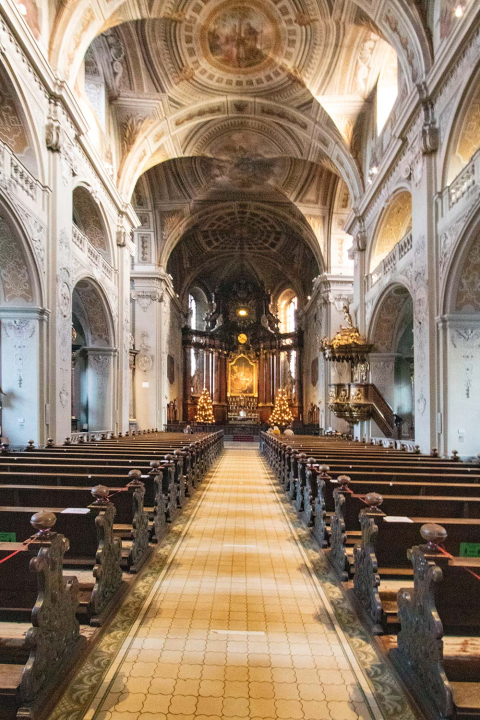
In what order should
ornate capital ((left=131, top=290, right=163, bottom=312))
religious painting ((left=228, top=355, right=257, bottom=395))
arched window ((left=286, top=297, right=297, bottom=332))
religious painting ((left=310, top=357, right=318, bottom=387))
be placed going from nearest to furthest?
ornate capital ((left=131, top=290, right=163, bottom=312)) → religious painting ((left=310, top=357, right=318, bottom=387)) → arched window ((left=286, top=297, right=297, bottom=332)) → religious painting ((left=228, top=355, right=257, bottom=395))

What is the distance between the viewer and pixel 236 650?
125 inches

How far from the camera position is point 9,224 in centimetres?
893

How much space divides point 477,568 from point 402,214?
1348 cm

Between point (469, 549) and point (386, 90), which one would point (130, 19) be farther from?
point (469, 549)

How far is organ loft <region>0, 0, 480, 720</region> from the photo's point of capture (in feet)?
9.09

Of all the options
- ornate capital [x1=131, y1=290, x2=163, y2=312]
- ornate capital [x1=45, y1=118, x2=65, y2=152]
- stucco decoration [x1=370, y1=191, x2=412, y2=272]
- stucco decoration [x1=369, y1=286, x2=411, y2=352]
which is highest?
ornate capital [x1=45, y1=118, x2=65, y2=152]

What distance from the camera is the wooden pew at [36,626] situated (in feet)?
7.70

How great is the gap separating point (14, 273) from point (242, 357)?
23.5m

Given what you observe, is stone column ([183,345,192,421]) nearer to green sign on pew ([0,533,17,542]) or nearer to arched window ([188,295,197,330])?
arched window ([188,295,197,330])

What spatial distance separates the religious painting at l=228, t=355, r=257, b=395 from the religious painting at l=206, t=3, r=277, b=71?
64.0ft

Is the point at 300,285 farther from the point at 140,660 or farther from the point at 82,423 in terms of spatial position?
the point at 140,660

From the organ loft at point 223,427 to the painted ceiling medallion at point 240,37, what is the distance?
0.20ft

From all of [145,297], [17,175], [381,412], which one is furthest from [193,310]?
[17,175]

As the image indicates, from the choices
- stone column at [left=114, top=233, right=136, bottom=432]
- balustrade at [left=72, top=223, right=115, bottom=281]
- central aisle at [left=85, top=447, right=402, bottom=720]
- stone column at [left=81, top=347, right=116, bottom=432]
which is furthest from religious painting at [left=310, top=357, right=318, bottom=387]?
central aisle at [left=85, top=447, right=402, bottom=720]
